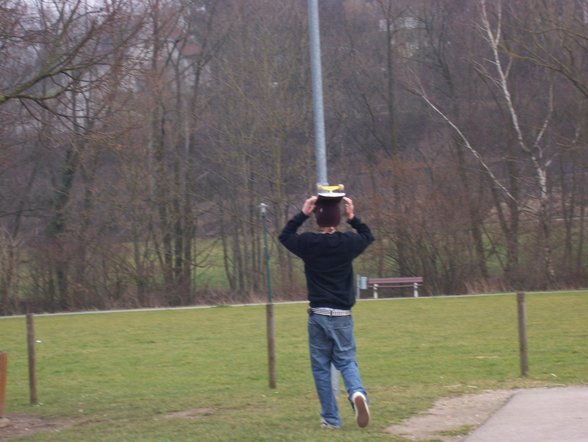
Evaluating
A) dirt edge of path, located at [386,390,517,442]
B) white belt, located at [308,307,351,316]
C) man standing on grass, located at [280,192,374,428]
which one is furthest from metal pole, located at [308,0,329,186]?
dirt edge of path, located at [386,390,517,442]

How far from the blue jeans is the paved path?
117cm

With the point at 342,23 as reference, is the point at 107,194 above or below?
below

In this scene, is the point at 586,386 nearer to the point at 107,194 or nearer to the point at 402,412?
the point at 402,412

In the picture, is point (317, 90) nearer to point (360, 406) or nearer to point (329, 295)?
→ point (329, 295)

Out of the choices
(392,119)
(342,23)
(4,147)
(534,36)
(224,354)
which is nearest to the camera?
(4,147)

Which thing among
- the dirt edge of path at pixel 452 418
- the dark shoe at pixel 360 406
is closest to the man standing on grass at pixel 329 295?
the dark shoe at pixel 360 406

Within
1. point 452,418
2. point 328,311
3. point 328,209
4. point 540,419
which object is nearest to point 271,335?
point 452,418

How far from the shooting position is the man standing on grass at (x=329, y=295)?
8.40 metres

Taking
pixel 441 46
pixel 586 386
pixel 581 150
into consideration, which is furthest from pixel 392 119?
pixel 586 386

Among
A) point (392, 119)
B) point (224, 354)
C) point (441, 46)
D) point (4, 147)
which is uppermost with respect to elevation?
point (441, 46)

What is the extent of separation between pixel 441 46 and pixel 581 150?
1137 cm

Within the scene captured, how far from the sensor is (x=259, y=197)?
50.5 m

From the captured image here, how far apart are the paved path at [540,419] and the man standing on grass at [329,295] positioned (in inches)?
48.2

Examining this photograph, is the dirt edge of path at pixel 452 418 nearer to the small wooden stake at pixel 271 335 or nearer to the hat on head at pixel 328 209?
the hat on head at pixel 328 209
